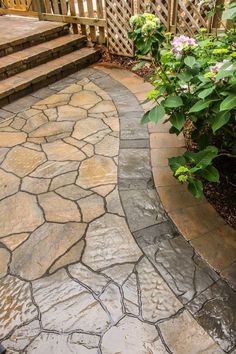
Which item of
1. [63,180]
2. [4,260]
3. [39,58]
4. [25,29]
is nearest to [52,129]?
[63,180]

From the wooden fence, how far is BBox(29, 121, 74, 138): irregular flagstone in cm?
221

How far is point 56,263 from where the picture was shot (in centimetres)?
209

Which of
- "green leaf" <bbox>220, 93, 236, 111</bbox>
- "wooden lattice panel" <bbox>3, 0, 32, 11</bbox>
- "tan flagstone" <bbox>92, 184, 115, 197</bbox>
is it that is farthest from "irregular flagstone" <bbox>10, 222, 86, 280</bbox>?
"wooden lattice panel" <bbox>3, 0, 32, 11</bbox>

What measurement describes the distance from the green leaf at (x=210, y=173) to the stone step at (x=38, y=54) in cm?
359

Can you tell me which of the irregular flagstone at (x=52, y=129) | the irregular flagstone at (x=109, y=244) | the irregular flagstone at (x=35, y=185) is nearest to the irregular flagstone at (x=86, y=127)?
the irregular flagstone at (x=52, y=129)

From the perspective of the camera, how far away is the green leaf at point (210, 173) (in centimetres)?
193

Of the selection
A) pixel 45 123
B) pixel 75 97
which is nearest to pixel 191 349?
pixel 45 123

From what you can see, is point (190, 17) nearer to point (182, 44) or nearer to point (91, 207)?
point (182, 44)

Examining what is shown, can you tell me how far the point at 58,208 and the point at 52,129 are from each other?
4.48 feet

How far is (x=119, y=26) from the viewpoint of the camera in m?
5.04

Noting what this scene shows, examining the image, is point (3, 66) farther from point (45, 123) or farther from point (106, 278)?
point (106, 278)

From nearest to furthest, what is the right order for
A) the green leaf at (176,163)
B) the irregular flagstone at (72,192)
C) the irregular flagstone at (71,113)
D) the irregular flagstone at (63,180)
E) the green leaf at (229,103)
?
the green leaf at (229,103) < the green leaf at (176,163) < the irregular flagstone at (72,192) < the irregular flagstone at (63,180) < the irregular flagstone at (71,113)

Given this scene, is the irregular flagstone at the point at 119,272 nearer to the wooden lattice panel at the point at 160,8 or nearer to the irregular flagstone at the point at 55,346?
the irregular flagstone at the point at 55,346

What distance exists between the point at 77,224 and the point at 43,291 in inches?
23.1
